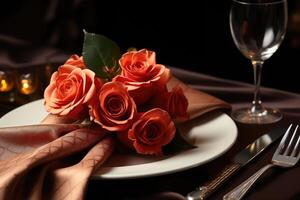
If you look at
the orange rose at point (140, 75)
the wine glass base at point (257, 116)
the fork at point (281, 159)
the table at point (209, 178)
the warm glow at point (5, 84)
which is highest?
the orange rose at point (140, 75)

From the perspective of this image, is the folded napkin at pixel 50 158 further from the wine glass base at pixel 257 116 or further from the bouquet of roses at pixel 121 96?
the wine glass base at pixel 257 116

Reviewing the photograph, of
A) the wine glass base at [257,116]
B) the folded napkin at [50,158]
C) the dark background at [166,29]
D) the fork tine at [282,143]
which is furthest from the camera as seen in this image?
the dark background at [166,29]

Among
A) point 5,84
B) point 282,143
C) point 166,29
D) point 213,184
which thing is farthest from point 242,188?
point 166,29

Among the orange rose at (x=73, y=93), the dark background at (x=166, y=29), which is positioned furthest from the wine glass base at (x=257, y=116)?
the dark background at (x=166, y=29)

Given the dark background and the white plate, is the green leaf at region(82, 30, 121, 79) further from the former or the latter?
the dark background

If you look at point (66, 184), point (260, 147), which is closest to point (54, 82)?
point (66, 184)

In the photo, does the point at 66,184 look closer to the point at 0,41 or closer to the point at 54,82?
the point at 54,82
